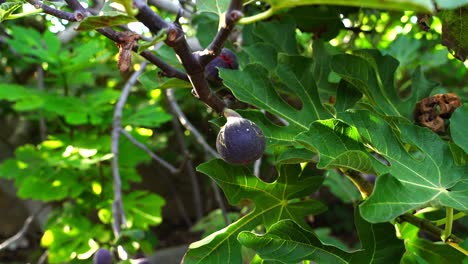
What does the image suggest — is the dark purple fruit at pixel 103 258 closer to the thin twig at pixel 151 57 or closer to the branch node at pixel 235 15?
the thin twig at pixel 151 57

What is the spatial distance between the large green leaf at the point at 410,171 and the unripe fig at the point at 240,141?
12 cm

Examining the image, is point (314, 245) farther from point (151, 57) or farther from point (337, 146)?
point (151, 57)

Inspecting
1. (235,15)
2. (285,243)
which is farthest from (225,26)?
(285,243)

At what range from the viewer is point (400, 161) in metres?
0.72

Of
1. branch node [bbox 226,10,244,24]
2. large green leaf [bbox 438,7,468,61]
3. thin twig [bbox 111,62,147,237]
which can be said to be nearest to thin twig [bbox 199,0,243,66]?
branch node [bbox 226,10,244,24]

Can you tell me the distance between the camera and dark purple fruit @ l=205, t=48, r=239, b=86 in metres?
0.86

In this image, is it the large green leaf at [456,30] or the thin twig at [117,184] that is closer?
the large green leaf at [456,30]

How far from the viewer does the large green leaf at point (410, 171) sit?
584 mm

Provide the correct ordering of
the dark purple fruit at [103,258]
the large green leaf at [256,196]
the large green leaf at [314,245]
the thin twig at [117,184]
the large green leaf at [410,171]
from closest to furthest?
1. the large green leaf at [410,171]
2. the large green leaf at [314,245]
3. the large green leaf at [256,196]
4. the dark purple fruit at [103,258]
5. the thin twig at [117,184]

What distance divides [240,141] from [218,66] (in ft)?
0.79

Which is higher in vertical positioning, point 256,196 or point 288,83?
point 288,83

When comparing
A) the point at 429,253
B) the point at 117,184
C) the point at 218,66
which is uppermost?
Answer: the point at 218,66

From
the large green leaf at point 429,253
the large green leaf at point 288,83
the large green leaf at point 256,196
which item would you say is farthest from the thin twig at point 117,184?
the large green leaf at point 429,253

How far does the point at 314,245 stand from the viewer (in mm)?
720
